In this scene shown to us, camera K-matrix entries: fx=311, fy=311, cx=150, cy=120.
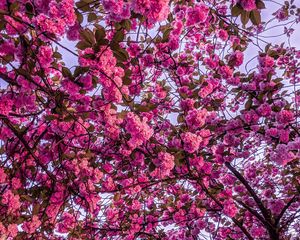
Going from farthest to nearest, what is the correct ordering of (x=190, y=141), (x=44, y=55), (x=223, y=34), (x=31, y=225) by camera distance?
(x=223, y=34) < (x=190, y=141) < (x=31, y=225) < (x=44, y=55)

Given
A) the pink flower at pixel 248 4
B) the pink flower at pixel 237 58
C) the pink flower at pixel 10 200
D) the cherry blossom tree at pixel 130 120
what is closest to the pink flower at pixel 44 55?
the cherry blossom tree at pixel 130 120

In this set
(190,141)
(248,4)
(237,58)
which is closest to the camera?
(248,4)

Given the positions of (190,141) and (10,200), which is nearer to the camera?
(10,200)

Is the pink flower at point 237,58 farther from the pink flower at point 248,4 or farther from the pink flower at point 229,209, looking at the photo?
the pink flower at point 229,209

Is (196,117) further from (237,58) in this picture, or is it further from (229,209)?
(229,209)

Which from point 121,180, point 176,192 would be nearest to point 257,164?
point 176,192

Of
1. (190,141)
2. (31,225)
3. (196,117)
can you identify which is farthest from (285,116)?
(31,225)

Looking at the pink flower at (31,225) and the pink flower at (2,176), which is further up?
the pink flower at (2,176)

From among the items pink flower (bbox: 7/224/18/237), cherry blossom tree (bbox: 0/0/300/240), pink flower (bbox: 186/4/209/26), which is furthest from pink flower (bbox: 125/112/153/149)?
pink flower (bbox: 186/4/209/26)

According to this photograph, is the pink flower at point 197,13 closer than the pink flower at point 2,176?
No

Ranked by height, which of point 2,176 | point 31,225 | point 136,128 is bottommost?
point 31,225

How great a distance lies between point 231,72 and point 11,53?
270 centimetres

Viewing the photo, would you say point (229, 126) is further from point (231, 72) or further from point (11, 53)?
point (11, 53)

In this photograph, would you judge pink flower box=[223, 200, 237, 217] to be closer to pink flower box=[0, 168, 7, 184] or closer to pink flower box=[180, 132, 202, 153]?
pink flower box=[180, 132, 202, 153]
